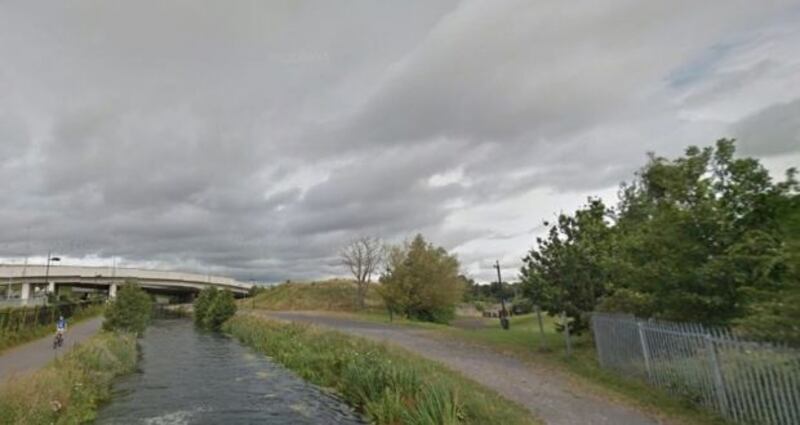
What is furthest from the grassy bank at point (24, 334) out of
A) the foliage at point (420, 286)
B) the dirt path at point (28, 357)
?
the foliage at point (420, 286)

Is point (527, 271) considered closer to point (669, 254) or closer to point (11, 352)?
point (669, 254)

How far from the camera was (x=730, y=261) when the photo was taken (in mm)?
10609

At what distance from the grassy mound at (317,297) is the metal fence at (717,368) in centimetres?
5289

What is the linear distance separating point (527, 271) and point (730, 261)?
320 inches

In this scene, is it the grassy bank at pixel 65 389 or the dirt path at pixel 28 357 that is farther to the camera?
the dirt path at pixel 28 357

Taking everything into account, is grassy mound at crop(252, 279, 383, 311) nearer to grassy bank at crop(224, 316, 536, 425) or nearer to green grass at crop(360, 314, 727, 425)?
grassy bank at crop(224, 316, 536, 425)

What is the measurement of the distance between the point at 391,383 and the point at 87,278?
3143 inches

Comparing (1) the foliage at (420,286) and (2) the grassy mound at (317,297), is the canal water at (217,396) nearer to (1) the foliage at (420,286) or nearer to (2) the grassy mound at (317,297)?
(1) the foliage at (420,286)

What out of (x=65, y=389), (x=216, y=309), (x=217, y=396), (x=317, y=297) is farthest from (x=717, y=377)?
(x=317, y=297)

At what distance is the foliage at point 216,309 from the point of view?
50844 millimetres

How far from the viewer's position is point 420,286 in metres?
44.7

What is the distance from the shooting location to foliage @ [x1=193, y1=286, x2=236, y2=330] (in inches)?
2002

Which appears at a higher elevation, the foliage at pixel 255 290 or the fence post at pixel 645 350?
the foliage at pixel 255 290

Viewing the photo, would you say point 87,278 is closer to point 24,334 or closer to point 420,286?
point 24,334
